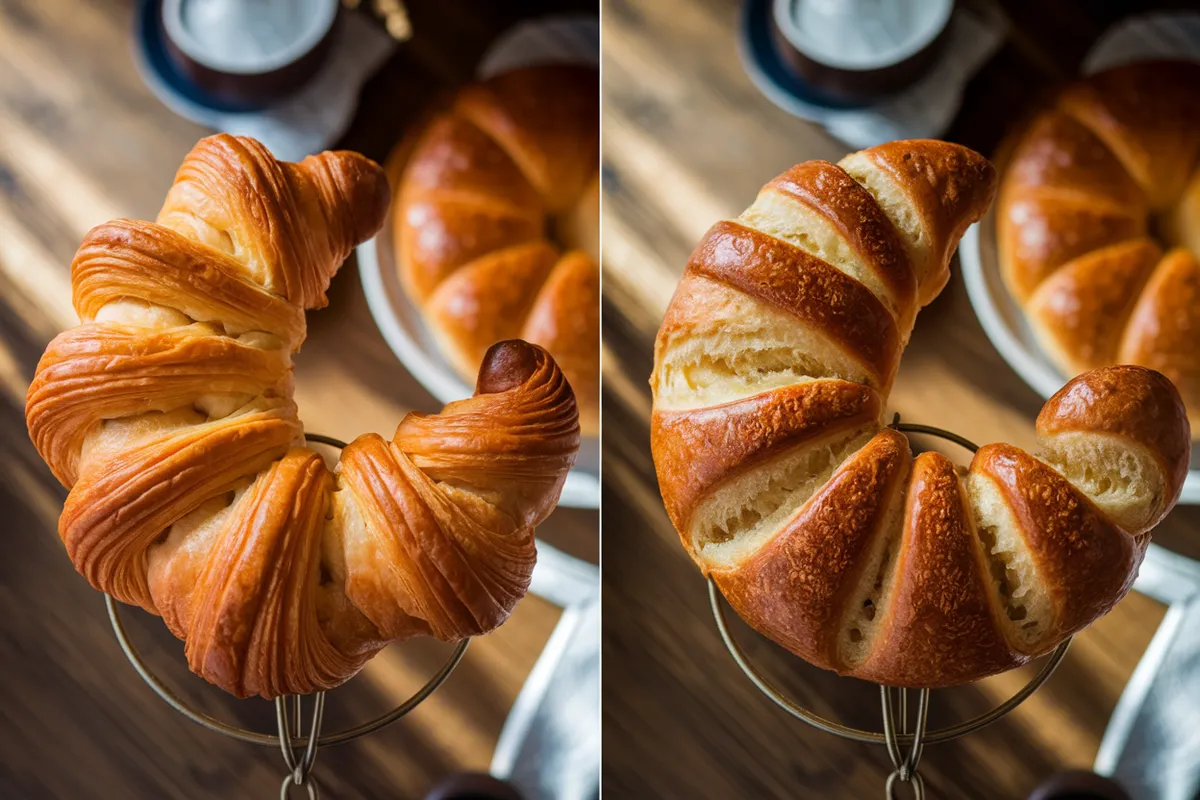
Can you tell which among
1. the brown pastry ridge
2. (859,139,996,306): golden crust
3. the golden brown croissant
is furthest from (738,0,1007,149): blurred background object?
(859,139,996,306): golden crust

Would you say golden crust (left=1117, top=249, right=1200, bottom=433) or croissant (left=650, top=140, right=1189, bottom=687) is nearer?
croissant (left=650, top=140, right=1189, bottom=687)

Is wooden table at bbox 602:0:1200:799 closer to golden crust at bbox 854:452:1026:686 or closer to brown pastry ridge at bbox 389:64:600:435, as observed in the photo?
brown pastry ridge at bbox 389:64:600:435

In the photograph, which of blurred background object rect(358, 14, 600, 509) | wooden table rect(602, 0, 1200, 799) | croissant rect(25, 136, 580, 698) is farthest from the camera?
blurred background object rect(358, 14, 600, 509)

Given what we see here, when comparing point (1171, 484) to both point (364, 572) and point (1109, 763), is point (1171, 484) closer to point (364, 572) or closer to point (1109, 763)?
point (1109, 763)

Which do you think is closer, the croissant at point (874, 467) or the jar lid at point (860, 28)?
the croissant at point (874, 467)

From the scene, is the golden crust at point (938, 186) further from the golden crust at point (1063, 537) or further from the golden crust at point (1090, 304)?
the golden crust at point (1090, 304)

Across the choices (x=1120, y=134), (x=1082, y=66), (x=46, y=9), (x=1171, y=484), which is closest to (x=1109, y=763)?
(x=1171, y=484)

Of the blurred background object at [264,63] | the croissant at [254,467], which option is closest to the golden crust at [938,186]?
the croissant at [254,467]
